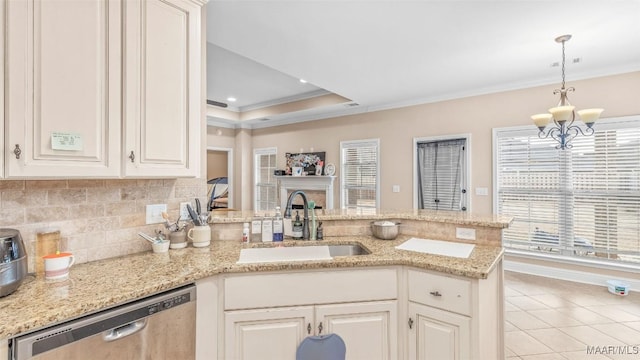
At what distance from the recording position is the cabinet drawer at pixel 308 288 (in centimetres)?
152

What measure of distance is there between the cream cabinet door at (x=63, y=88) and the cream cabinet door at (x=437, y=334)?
173 cm

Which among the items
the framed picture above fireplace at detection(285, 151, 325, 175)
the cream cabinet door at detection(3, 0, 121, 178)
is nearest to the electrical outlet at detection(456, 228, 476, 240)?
the cream cabinet door at detection(3, 0, 121, 178)

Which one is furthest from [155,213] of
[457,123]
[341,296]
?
[457,123]

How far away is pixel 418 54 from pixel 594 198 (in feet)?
Result: 9.39

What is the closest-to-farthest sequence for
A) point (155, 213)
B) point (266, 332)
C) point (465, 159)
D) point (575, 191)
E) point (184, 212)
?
point (266, 332) → point (155, 213) → point (184, 212) → point (575, 191) → point (465, 159)

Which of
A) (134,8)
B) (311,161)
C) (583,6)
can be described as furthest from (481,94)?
(134,8)

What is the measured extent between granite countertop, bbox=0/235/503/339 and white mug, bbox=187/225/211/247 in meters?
0.04

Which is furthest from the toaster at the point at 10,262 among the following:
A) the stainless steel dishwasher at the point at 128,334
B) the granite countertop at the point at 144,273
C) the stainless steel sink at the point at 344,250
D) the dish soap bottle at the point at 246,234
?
the stainless steel sink at the point at 344,250

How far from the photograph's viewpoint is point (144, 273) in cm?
141

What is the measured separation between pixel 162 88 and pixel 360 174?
4.36 metres

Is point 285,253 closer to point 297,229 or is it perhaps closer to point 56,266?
point 297,229

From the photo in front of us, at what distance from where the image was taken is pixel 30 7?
4.00 feet

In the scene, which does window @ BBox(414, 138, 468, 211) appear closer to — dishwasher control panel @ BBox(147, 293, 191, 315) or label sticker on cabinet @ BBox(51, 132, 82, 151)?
dishwasher control panel @ BBox(147, 293, 191, 315)

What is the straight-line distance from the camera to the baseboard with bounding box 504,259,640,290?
3555 mm
